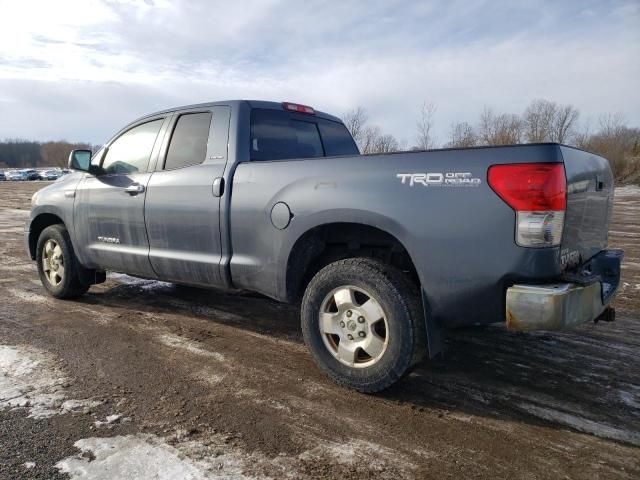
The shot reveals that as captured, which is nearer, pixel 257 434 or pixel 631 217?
pixel 257 434

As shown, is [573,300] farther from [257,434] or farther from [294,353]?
[294,353]

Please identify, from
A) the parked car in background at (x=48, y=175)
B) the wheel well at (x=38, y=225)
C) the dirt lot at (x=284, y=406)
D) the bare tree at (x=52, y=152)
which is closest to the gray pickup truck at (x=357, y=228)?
the dirt lot at (x=284, y=406)

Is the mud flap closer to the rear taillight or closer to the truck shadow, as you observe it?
the truck shadow

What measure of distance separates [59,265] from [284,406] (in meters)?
3.64

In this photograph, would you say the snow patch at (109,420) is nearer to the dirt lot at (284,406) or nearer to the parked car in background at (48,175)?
the dirt lot at (284,406)

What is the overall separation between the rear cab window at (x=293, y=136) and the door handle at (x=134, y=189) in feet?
3.94

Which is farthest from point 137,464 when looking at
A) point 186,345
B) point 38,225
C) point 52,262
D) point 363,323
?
point 38,225

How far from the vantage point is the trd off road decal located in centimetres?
266

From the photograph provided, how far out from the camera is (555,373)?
11.4ft

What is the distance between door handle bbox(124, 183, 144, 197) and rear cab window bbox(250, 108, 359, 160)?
120 cm

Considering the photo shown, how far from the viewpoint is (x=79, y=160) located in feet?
16.3

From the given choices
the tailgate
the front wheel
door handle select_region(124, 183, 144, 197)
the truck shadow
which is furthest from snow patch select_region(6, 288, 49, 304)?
the tailgate

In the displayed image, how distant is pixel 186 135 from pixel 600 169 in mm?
3294

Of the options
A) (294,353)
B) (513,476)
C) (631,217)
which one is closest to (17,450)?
(294,353)
